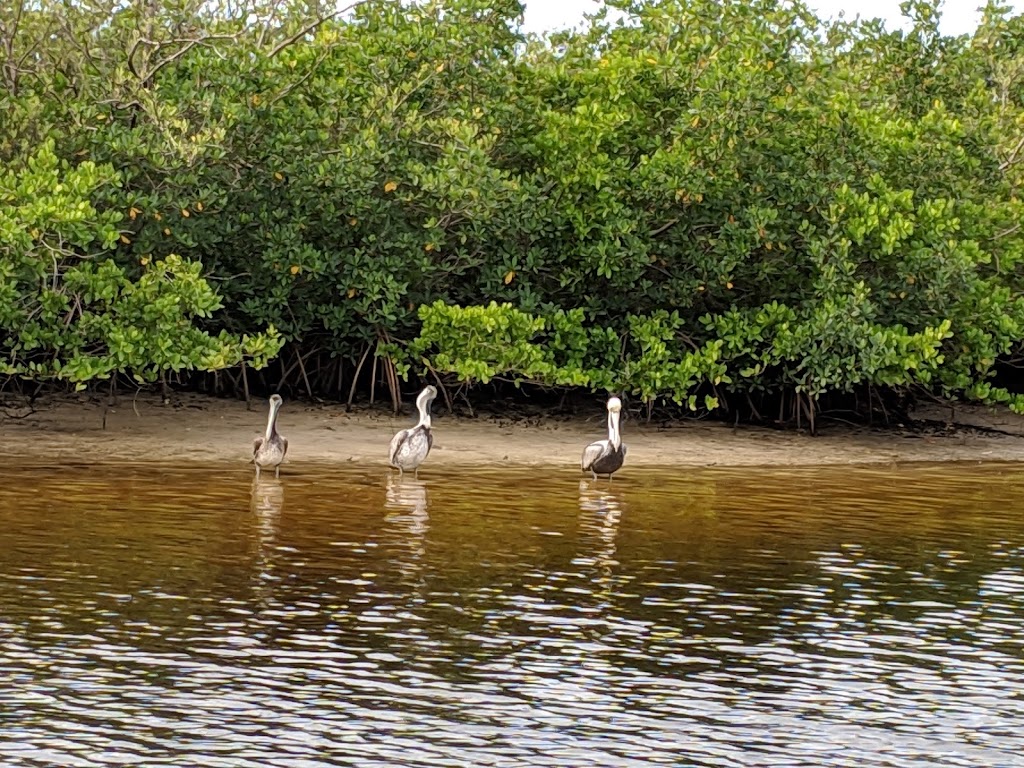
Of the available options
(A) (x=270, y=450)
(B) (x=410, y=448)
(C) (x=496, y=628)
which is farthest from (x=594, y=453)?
(C) (x=496, y=628)

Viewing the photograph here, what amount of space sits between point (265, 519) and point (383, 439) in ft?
22.8

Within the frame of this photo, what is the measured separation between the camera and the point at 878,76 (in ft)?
94.7

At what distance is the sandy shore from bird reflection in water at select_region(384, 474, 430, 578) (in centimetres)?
227

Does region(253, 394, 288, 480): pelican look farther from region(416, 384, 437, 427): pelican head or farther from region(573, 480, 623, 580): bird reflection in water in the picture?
region(573, 480, 623, 580): bird reflection in water

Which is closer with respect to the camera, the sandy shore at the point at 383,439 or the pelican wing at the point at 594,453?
the pelican wing at the point at 594,453

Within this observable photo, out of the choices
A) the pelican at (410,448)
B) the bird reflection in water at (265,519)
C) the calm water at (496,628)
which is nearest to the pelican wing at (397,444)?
the pelican at (410,448)

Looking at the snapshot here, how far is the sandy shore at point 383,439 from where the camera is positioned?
70.7ft

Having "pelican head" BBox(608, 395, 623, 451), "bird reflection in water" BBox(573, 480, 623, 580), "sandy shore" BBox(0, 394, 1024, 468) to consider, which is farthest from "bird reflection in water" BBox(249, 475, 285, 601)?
"pelican head" BBox(608, 395, 623, 451)

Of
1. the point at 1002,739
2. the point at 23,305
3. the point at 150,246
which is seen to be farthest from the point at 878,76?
the point at 1002,739

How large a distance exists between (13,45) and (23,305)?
339cm

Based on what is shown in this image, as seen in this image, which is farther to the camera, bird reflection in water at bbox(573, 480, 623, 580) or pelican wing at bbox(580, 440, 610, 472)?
pelican wing at bbox(580, 440, 610, 472)

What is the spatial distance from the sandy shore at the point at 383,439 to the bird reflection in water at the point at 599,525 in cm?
301

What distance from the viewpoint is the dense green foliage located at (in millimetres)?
21484

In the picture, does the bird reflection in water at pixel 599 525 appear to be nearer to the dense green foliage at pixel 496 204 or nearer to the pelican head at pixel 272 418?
the pelican head at pixel 272 418
